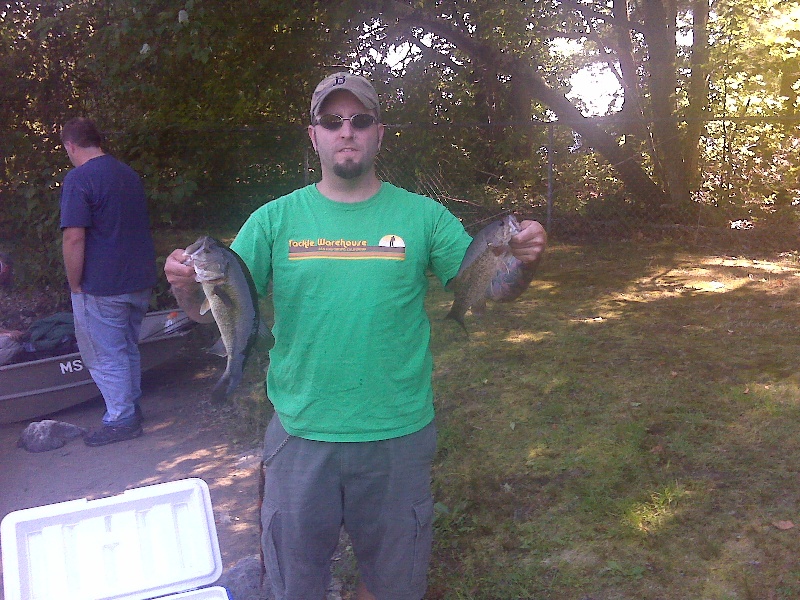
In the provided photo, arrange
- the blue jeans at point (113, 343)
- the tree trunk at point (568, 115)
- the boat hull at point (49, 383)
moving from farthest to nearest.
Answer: the tree trunk at point (568, 115)
the boat hull at point (49, 383)
the blue jeans at point (113, 343)

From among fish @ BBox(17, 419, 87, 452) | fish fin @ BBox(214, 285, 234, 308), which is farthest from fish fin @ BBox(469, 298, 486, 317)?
fish @ BBox(17, 419, 87, 452)

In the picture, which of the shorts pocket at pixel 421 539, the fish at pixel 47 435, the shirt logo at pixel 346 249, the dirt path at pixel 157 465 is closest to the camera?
the shirt logo at pixel 346 249

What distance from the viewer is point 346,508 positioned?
2738 mm

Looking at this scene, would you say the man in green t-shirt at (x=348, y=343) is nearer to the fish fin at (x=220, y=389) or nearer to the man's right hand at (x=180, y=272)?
the man's right hand at (x=180, y=272)

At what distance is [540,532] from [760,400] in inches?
87.4

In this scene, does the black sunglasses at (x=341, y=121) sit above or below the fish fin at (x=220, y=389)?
above

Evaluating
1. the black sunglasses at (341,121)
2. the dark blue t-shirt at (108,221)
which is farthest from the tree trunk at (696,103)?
the black sunglasses at (341,121)

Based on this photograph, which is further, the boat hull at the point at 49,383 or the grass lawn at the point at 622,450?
the boat hull at the point at 49,383

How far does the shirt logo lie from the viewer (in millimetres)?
2596

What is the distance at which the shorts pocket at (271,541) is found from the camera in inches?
107

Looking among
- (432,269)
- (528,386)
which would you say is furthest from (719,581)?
(528,386)

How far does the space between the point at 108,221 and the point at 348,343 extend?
360 cm

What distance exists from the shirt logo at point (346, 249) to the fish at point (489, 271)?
0.77ft

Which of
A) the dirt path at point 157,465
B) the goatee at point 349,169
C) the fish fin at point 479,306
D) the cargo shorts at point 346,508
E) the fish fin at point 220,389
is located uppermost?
the goatee at point 349,169
